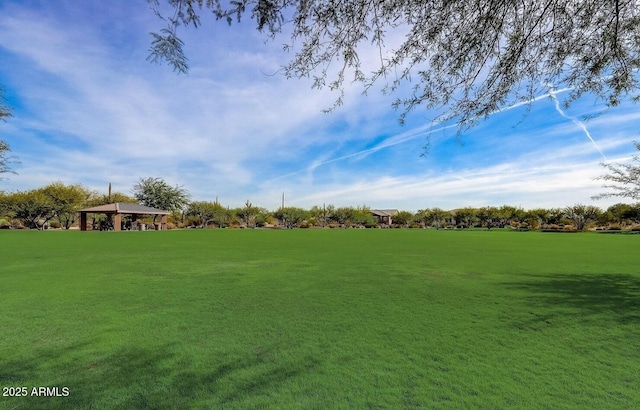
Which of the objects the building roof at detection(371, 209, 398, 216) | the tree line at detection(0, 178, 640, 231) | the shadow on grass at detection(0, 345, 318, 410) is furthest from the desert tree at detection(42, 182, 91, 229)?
the building roof at detection(371, 209, 398, 216)

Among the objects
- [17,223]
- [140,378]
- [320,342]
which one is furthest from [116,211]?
[320,342]

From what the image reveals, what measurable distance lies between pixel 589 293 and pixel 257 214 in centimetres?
4765

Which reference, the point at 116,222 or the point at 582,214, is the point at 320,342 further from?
the point at 582,214

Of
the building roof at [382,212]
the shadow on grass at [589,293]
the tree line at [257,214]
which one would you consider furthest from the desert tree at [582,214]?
the shadow on grass at [589,293]

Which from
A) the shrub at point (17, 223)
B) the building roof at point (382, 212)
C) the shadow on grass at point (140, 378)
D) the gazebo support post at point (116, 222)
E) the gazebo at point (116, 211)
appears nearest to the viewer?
the shadow on grass at point (140, 378)

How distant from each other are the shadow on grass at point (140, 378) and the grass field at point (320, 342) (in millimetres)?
14

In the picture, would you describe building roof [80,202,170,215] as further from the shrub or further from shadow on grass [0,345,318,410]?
shadow on grass [0,345,318,410]

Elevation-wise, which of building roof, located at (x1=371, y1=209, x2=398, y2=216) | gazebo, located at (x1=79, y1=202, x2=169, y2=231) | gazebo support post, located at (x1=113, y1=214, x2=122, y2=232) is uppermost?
building roof, located at (x1=371, y1=209, x2=398, y2=216)

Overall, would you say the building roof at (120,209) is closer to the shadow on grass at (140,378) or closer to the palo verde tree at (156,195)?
the palo verde tree at (156,195)

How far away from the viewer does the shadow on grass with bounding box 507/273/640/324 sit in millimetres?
4641

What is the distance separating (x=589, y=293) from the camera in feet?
18.6

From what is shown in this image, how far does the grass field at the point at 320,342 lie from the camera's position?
8.11 feet

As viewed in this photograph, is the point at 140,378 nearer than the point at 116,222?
Yes

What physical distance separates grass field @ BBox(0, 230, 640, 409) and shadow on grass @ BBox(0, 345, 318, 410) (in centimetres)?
1
